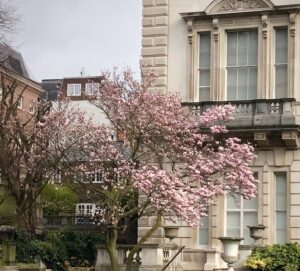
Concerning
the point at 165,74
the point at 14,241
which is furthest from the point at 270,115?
the point at 14,241

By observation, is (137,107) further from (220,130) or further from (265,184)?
(265,184)

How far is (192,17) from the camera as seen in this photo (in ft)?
98.9

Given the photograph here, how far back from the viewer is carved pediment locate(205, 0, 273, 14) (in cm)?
2930

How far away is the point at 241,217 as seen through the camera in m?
28.9

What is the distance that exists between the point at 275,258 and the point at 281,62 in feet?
23.6

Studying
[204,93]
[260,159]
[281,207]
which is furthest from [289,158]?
[204,93]

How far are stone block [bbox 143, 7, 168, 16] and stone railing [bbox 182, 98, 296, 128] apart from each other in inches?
170

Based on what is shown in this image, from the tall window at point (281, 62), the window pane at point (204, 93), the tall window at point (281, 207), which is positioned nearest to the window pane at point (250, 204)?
the tall window at point (281, 207)

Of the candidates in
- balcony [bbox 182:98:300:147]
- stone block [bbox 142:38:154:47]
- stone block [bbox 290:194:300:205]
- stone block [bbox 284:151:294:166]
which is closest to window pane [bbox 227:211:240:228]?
stone block [bbox 290:194:300:205]

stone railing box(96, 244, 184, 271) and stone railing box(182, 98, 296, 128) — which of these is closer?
stone railing box(96, 244, 184, 271)

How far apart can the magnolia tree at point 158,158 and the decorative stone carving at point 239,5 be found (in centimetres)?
385

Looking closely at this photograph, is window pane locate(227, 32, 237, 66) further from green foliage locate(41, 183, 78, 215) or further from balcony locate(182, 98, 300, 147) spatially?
green foliage locate(41, 183, 78, 215)

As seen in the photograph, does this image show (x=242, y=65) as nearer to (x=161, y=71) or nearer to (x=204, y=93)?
(x=204, y=93)

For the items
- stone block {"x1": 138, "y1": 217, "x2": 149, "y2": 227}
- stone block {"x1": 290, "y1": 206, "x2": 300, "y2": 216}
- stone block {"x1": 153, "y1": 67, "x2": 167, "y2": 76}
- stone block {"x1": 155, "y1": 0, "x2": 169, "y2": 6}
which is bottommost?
stone block {"x1": 138, "y1": 217, "x2": 149, "y2": 227}
